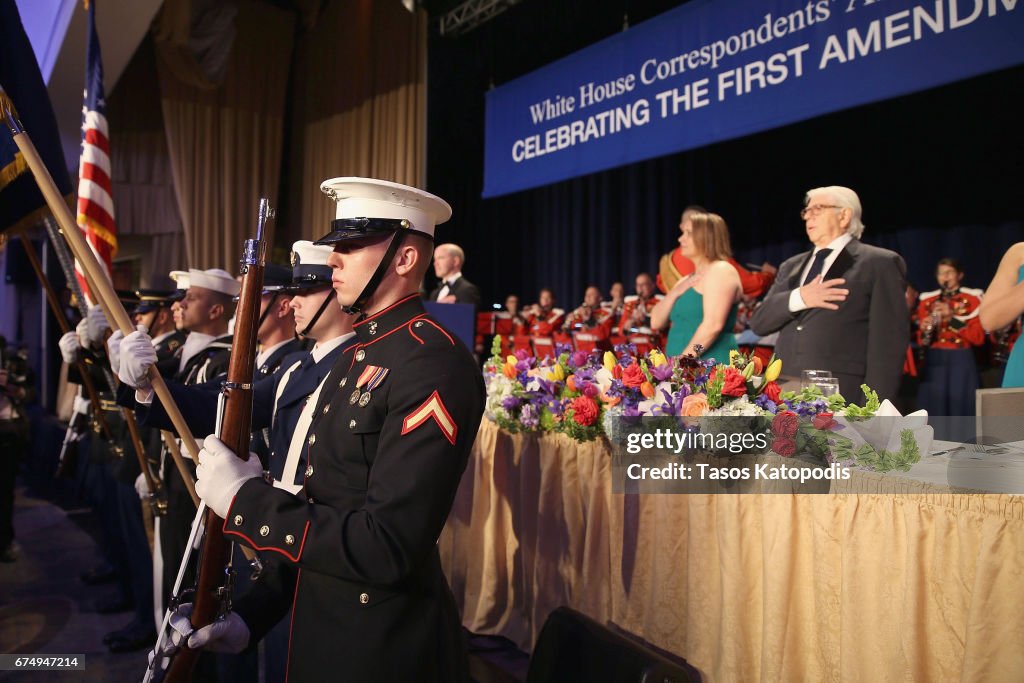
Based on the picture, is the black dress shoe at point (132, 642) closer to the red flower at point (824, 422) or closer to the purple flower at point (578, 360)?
the purple flower at point (578, 360)

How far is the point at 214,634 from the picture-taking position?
1447 mm

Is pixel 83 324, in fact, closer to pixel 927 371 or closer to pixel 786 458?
pixel 786 458

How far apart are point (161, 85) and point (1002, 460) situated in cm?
1051

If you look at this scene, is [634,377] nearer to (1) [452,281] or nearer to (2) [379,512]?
(2) [379,512]

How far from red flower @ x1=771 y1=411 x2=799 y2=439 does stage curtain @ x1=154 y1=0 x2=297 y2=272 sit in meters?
8.59

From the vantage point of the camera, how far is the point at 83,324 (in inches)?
105

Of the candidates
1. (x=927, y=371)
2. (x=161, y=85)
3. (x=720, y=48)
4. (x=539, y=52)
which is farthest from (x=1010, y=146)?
(x=161, y=85)

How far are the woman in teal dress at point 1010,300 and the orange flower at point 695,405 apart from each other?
3.37 ft

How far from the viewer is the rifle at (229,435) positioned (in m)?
1.51

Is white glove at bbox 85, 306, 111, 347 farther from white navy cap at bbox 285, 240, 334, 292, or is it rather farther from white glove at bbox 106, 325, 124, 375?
white navy cap at bbox 285, 240, 334, 292

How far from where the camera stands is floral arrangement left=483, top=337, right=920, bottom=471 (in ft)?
6.31

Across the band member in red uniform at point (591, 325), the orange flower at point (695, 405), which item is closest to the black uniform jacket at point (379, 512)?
the orange flower at point (695, 405)

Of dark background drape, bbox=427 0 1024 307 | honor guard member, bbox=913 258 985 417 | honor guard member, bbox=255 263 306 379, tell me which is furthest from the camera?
dark background drape, bbox=427 0 1024 307

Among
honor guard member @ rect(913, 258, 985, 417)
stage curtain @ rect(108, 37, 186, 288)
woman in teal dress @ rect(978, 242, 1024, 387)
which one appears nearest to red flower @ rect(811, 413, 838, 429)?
woman in teal dress @ rect(978, 242, 1024, 387)
